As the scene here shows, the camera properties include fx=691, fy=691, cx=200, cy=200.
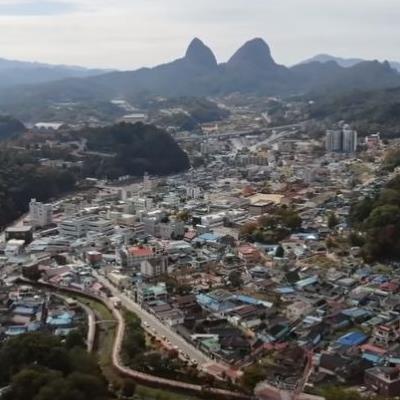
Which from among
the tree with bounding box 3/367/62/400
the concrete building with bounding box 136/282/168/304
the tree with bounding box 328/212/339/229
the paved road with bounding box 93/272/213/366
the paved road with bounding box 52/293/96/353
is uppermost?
the tree with bounding box 3/367/62/400

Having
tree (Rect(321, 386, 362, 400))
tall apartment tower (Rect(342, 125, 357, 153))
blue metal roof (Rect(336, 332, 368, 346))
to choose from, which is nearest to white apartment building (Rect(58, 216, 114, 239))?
blue metal roof (Rect(336, 332, 368, 346))

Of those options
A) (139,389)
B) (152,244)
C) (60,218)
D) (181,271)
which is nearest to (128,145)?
(60,218)

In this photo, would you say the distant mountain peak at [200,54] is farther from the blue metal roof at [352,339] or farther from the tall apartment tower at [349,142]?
the blue metal roof at [352,339]

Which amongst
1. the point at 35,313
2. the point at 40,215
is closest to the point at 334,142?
the point at 40,215

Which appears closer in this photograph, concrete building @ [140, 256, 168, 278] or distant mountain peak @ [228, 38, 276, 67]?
concrete building @ [140, 256, 168, 278]

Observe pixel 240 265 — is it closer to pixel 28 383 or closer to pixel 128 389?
pixel 128 389

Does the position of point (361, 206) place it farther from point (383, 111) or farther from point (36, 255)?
point (383, 111)

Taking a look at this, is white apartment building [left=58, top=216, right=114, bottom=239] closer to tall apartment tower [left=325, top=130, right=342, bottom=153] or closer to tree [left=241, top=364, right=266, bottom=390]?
tree [left=241, top=364, right=266, bottom=390]
